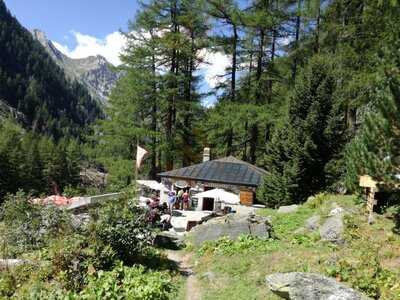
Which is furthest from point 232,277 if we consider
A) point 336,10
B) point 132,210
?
point 336,10

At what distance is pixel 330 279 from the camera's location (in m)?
8.72

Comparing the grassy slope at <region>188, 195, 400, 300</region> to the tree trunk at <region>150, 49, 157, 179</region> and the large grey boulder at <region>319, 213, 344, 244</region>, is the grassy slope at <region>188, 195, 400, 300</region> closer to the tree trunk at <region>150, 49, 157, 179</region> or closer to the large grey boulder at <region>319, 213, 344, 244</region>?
the large grey boulder at <region>319, 213, 344, 244</region>

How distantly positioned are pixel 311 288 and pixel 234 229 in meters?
5.98

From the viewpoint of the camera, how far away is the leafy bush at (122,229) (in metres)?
11.2

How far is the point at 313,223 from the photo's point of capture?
14414mm

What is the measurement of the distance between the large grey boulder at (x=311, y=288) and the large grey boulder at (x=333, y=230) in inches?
149

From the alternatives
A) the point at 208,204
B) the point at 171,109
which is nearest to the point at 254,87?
the point at 171,109

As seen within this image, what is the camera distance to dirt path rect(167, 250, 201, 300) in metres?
10.4

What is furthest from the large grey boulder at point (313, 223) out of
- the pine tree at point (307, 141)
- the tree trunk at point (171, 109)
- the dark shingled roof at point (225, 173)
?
the tree trunk at point (171, 109)

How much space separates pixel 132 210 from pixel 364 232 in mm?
6945

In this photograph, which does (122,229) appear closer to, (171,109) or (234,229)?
(234,229)

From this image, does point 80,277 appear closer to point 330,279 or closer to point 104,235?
point 104,235

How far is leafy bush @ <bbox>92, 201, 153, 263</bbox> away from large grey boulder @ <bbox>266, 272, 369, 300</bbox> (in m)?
4.45

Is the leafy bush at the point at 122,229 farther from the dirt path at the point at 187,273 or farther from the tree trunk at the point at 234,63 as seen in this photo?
the tree trunk at the point at 234,63
